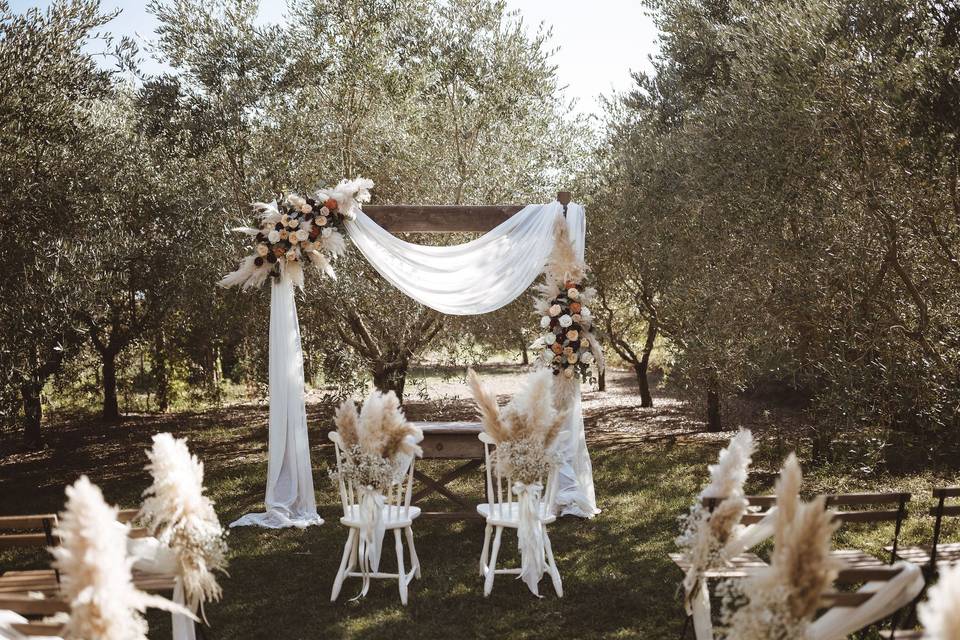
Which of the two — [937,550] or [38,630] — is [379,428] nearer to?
[38,630]

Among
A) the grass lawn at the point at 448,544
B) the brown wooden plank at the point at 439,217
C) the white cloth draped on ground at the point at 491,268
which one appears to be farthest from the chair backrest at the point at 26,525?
the brown wooden plank at the point at 439,217

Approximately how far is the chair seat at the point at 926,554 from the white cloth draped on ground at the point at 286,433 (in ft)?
15.3

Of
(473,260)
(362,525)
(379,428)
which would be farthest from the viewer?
(473,260)

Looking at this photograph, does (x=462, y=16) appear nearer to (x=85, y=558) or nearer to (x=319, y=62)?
(x=319, y=62)

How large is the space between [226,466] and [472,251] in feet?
14.3

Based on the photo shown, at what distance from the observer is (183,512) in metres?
3.36

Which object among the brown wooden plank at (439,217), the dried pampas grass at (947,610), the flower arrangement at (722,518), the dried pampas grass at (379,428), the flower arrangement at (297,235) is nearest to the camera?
the dried pampas grass at (947,610)

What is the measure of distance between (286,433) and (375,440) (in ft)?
8.66

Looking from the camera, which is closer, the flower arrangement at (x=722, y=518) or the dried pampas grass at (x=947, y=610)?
the dried pampas grass at (x=947, y=610)

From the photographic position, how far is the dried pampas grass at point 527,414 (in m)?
4.81

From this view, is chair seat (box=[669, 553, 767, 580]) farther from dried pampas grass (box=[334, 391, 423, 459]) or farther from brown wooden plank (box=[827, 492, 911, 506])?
dried pampas grass (box=[334, 391, 423, 459])

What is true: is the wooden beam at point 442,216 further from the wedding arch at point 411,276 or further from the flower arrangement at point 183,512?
the flower arrangement at point 183,512

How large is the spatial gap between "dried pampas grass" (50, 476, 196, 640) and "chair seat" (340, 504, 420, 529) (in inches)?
97.9

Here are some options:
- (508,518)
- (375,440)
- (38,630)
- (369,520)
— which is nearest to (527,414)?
(508,518)
